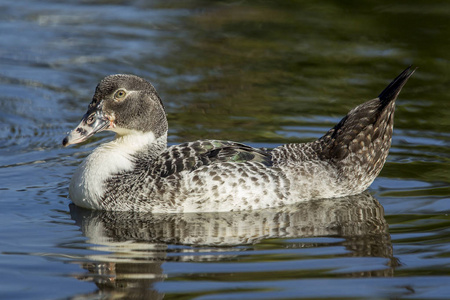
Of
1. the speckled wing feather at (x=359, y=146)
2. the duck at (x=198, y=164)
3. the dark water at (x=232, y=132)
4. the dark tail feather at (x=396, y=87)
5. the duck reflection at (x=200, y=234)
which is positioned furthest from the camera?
the speckled wing feather at (x=359, y=146)

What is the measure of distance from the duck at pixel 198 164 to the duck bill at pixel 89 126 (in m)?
0.01

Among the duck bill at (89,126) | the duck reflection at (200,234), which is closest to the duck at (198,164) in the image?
the duck bill at (89,126)

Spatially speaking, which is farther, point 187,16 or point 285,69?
point 187,16

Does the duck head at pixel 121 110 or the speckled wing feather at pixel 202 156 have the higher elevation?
the duck head at pixel 121 110

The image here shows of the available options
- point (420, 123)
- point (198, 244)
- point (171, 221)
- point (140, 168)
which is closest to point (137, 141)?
point (140, 168)

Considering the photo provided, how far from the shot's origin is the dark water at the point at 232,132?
26.1 ft

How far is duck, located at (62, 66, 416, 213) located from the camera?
10102mm

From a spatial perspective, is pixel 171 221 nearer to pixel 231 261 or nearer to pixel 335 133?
pixel 231 261

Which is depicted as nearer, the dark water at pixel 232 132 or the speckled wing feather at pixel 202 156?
the dark water at pixel 232 132

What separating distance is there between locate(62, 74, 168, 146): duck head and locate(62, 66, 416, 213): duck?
1 centimetres

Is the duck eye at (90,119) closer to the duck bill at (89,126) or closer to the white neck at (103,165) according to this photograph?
the duck bill at (89,126)

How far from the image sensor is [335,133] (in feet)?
35.9

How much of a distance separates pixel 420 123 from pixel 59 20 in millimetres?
9034

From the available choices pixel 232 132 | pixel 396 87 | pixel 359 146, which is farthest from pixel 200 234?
pixel 232 132
